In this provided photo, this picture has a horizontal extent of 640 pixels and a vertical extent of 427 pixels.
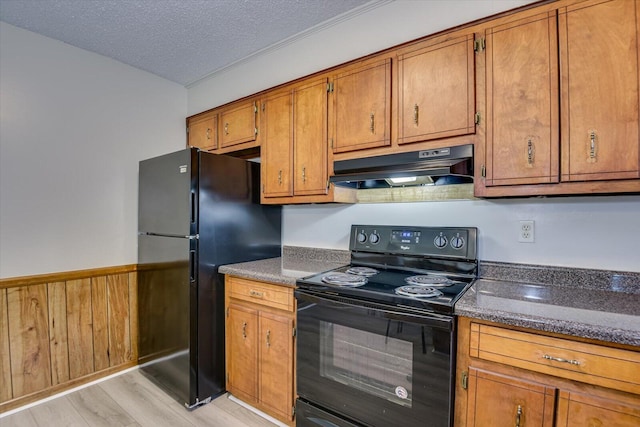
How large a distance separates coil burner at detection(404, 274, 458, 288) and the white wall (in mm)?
2301

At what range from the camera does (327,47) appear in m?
2.19

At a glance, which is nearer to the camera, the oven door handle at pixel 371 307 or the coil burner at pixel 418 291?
the oven door handle at pixel 371 307

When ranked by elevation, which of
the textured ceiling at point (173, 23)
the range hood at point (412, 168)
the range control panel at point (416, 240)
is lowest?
the range control panel at point (416, 240)

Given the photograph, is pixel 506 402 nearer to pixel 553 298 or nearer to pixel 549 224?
pixel 553 298

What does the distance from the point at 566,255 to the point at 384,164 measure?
0.99m

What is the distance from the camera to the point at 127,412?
79.3 inches

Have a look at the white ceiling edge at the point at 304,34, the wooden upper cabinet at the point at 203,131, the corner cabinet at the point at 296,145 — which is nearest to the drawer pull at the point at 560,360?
the corner cabinet at the point at 296,145

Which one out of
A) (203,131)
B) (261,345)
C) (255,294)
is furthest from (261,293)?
(203,131)

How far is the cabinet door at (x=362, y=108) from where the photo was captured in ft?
5.83

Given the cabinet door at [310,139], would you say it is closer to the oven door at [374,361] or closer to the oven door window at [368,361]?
the oven door at [374,361]

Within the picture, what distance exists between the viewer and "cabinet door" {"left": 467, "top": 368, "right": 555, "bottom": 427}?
108cm

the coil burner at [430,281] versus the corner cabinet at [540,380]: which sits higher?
the coil burner at [430,281]

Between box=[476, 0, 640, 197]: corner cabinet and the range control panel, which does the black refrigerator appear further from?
box=[476, 0, 640, 197]: corner cabinet

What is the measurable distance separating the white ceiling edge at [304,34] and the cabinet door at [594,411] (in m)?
2.12
